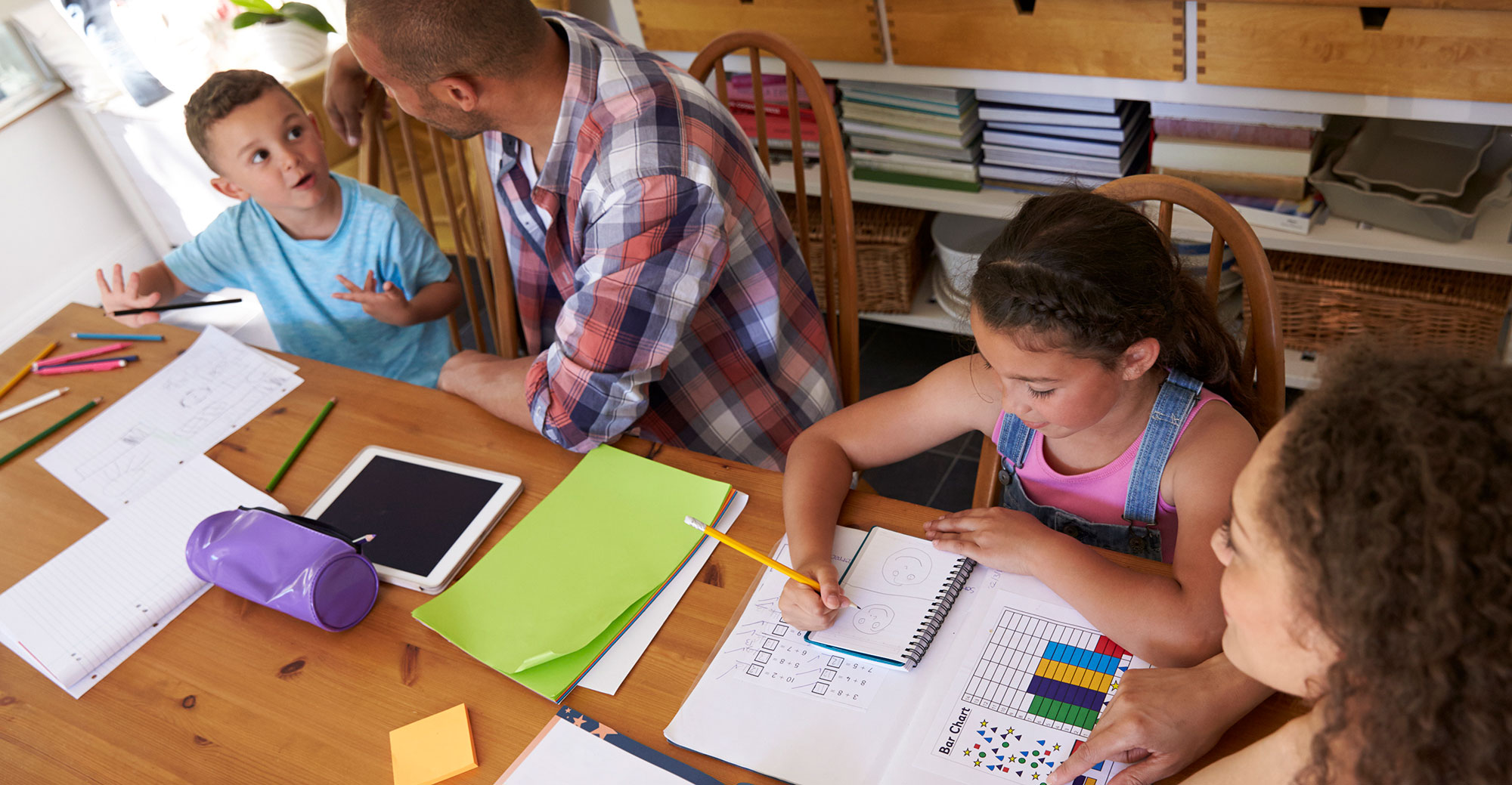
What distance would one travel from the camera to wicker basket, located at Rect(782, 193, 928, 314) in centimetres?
222

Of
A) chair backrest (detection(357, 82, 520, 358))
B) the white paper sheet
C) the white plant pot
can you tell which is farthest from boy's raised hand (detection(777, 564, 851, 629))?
the white plant pot

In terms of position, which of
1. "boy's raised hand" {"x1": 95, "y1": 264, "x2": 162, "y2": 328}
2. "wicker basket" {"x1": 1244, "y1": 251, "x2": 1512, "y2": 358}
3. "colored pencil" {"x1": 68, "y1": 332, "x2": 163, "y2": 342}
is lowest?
"wicker basket" {"x1": 1244, "y1": 251, "x2": 1512, "y2": 358}

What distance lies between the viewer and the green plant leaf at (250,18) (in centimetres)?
269

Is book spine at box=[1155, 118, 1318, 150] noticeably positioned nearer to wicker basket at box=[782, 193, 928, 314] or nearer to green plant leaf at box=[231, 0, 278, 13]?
wicker basket at box=[782, 193, 928, 314]

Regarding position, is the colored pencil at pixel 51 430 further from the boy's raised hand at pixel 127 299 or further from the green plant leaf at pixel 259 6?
the green plant leaf at pixel 259 6

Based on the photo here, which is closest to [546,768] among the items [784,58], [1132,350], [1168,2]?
[1132,350]

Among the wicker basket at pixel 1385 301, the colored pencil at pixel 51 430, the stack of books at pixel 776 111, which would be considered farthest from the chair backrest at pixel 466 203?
the wicker basket at pixel 1385 301

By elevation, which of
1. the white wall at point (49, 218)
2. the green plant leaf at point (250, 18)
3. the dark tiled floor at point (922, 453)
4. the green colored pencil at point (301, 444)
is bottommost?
the dark tiled floor at point (922, 453)

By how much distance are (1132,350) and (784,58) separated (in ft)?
2.26

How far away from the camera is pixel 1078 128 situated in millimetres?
1896

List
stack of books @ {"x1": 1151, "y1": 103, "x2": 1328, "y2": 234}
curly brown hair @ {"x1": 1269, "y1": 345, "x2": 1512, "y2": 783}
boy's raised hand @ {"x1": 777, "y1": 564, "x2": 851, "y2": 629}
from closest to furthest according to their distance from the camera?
curly brown hair @ {"x1": 1269, "y1": 345, "x2": 1512, "y2": 783}, boy's raised hand @ {"x1": 777, "y1": 564, "x2": 851, "y2": 629}, stack of books @ {"x1": 1151, "y1": 103, "x2": 1328, "y2": 234}

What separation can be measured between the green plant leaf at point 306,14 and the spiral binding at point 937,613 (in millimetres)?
2507

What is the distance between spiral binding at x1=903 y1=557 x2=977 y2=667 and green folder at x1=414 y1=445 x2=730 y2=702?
0.84ft

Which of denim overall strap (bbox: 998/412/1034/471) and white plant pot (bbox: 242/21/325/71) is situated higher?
white plant pot (bbox: 242/21/325/71)
